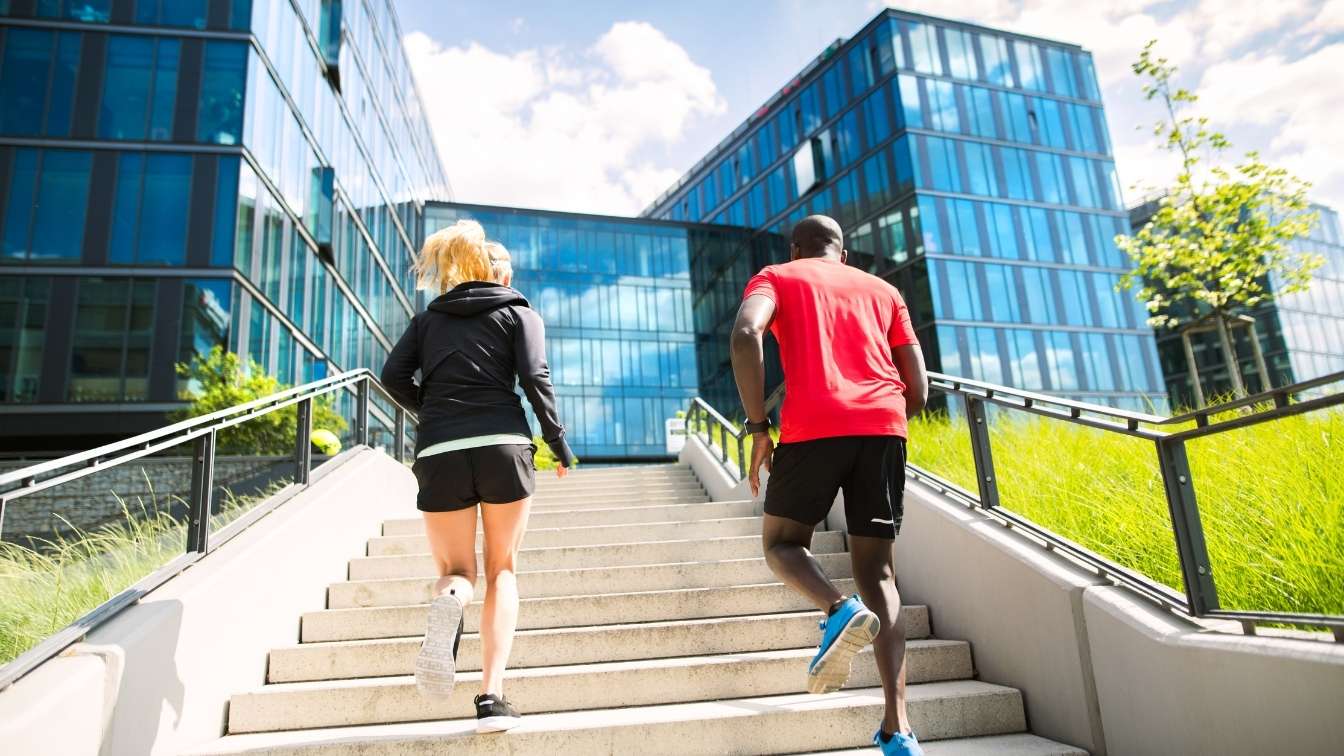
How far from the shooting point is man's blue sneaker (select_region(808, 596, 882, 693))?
2562 mm

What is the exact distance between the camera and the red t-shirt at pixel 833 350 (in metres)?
2.79

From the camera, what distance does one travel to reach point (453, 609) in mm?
2895

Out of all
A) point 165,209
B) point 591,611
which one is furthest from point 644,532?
point 165,209

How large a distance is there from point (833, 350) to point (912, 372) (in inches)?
16.6

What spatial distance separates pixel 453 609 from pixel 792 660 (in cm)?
158

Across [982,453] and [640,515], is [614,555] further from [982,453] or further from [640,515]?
[982,453]

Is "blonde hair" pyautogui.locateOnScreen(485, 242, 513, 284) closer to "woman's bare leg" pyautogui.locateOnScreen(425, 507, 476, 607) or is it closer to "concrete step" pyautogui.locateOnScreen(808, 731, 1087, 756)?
"woman's bare leg" pyautogui.locateOnScreen(425, 507, 476, 607)

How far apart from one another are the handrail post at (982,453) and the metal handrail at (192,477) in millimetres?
2786

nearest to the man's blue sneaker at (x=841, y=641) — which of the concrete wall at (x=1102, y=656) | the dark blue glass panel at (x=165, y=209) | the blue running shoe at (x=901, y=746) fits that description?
the blue running shoe at (x=901, y=746)

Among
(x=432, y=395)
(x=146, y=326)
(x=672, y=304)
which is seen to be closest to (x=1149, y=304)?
(x=432, y=395)

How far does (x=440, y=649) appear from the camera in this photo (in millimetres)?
2824

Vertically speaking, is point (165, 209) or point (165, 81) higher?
point (165, 81)

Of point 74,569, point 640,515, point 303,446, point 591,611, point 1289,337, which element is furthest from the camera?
point 1289,337

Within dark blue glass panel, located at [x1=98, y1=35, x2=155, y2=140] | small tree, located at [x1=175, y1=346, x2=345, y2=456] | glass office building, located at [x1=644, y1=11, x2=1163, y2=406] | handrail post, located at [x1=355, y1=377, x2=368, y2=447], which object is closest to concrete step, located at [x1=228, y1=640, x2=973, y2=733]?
small tree, located at [x1=175, y1=346, x2=345, y2=456]
